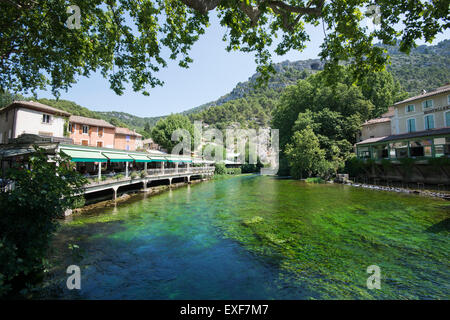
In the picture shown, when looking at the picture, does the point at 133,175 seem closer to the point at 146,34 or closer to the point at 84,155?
the point at 84,155

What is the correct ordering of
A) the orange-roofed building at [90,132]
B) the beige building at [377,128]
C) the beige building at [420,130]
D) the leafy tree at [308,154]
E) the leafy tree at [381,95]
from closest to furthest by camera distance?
the beige building at [420,130], the orange-roofed building at [90,132], the beige building at [377,128], the leafy tree at [308,154], the leafy tree at [381,95]

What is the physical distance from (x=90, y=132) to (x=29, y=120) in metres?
9.46

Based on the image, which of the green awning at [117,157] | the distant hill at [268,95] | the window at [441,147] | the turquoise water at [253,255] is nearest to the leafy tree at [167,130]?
the green awning at [117,157]

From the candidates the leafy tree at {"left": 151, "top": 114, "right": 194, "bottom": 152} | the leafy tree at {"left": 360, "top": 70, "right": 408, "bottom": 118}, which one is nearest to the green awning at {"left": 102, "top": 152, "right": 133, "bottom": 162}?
the leafy tree at {"left": 151, "top": 114, "right": 194, "bottom": 152}

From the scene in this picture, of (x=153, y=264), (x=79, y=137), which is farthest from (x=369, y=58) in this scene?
(x=79, y=137)

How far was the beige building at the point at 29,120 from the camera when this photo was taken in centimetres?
2070

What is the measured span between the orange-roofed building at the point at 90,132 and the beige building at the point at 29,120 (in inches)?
174

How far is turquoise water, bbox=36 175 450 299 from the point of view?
16.3 ft

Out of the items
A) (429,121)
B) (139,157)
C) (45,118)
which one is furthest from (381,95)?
(45,118)

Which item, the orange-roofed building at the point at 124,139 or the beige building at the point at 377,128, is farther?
the orange-roofed building at the point at 124,139

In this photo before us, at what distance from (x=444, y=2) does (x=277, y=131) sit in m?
46.3

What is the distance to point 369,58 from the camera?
554 cm

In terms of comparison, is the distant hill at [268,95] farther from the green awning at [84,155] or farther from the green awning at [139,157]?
the green awning at [84,155]

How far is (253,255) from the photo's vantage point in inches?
274
